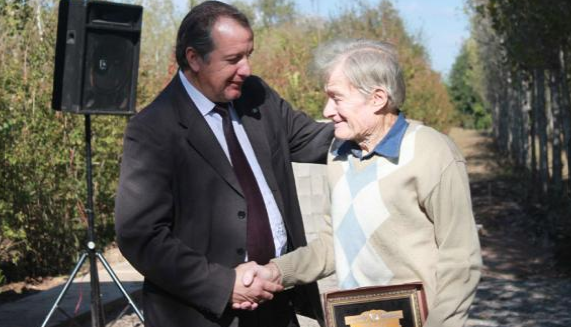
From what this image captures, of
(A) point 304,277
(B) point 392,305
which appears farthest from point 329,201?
(B) point 392,305

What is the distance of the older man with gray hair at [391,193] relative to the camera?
3219 millimetres

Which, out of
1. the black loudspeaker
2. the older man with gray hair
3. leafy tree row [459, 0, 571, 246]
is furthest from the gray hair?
leafy tree row [459, 0, 571, 246]

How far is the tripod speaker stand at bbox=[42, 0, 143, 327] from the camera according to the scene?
7035 millimetres

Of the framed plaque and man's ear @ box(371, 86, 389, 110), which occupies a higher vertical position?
man's ear @ box(371, 86, 389, 110)

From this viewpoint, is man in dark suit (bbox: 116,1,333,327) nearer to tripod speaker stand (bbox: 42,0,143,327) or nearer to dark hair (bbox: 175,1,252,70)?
dark hair (bbox: 175,1,252,70)

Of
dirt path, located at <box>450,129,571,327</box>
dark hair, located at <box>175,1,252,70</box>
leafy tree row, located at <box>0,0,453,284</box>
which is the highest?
dark hair, located at <box>175,1,252,70</box>

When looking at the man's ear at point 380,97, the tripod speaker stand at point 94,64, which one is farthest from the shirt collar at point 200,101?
the tripod speaker stand at point 94,64

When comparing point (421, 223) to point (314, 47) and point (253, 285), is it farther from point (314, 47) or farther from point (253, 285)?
point (314, 47)

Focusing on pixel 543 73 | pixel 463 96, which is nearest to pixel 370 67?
pixel 543 73

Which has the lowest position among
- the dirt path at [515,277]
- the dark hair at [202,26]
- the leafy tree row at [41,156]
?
the dirt path at [515,277]

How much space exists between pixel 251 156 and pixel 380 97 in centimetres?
69

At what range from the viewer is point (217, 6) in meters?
3.74

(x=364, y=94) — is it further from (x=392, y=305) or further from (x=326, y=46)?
(x=392, y=305)

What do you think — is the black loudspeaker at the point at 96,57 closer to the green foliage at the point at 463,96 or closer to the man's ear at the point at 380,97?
the man's ear at the point at 380,97
